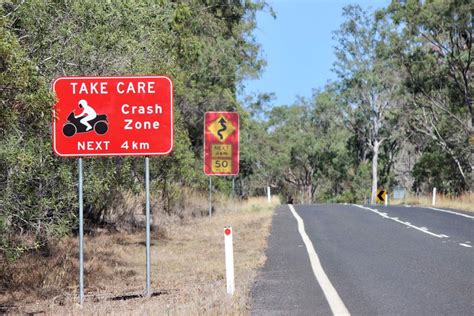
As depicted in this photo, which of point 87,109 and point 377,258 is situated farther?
point 377,258

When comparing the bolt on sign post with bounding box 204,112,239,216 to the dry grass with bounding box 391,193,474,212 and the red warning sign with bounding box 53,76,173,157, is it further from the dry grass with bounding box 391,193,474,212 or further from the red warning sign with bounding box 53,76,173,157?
the red warning sign with bounding box 53,76,173,157

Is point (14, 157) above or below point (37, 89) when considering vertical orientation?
below

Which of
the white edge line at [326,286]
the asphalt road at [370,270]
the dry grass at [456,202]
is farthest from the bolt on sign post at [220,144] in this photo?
the white edge line at [326,286]

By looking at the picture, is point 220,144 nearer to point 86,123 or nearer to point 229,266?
point 86,123

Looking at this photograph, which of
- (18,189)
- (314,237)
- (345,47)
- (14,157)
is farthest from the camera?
(345,47)

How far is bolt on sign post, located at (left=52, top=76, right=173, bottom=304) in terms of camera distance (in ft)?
33.2

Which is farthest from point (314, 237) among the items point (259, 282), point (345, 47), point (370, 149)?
point (370, 149)

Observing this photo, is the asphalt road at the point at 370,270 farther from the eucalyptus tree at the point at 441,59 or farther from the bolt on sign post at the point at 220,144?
the eucalyptus tree at the point at 441,59

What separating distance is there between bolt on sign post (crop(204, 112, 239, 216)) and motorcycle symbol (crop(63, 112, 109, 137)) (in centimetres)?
1865

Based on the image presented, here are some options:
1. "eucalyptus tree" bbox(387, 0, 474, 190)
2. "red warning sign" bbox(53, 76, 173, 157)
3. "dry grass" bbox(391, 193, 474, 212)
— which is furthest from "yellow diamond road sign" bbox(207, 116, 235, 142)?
"red warning sign" bbox(53, 76, 173, 157)

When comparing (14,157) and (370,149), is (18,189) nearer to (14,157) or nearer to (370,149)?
(14,157)

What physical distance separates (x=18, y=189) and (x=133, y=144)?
2001 millimetres

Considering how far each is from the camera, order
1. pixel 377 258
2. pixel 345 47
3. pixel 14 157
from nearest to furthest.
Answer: pixel 14 157 < pixel 377 258 < pixel 345 47

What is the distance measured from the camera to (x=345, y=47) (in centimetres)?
6638
